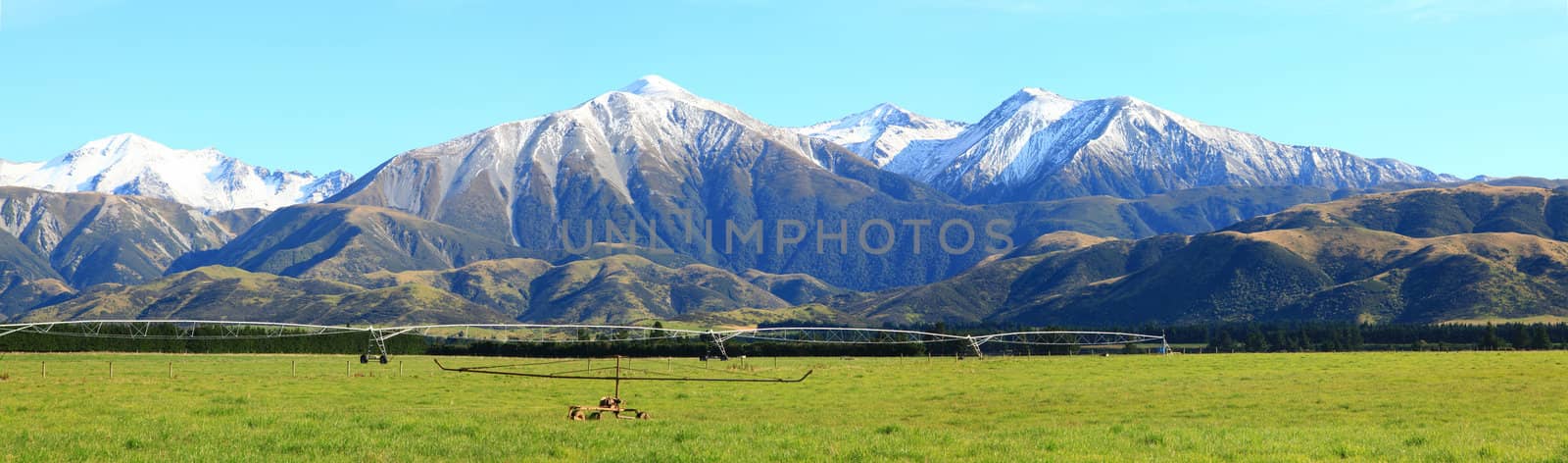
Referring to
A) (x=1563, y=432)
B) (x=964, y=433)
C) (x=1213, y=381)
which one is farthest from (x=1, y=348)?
(x=1563, y=432)

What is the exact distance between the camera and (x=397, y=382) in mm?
86562

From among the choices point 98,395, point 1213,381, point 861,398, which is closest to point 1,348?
point 98,395

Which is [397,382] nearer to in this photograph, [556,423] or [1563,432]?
[556,423]

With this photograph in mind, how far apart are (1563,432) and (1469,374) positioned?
51.1 m

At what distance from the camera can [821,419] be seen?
184ft

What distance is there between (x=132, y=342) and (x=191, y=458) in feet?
589

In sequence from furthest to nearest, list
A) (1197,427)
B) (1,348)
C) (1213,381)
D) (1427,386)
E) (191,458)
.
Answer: (1,348) → (1213,381) → (1427,386) → (1197,427) → (191,458)

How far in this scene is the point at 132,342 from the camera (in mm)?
193000

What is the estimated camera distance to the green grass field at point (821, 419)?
1412 inches

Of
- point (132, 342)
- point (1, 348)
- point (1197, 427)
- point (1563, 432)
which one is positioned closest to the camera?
point (1563, 432)

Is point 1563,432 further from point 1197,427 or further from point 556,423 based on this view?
point 556,423

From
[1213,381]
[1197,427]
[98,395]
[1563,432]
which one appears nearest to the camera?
[1563,432]

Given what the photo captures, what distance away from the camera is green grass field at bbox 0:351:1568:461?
3588 centimetres

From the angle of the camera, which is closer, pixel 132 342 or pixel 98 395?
pixel 98 395
